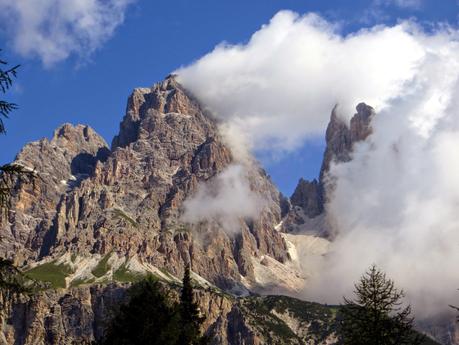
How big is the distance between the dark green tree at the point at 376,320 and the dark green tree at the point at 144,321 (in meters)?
11.0

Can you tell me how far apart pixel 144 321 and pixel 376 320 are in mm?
14623

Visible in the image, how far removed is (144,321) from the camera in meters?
43.6

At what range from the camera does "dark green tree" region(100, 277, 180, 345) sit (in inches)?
1688

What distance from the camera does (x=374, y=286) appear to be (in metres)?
46.4

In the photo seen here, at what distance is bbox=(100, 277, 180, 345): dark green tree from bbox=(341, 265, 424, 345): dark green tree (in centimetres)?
1101

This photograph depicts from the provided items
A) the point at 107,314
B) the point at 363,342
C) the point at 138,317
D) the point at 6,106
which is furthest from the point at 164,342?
the point at 6,106

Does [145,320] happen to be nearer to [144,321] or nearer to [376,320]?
[144,321]

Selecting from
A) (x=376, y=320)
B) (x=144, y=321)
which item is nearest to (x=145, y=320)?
(x=144, y=321)

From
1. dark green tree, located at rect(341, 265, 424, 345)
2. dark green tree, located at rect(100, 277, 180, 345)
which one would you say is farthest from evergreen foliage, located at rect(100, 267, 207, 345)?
dark green tree, located at rect(341, 265, 424, 345)

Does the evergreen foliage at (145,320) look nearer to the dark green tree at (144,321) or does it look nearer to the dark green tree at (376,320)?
the dark green tree at (144,321)

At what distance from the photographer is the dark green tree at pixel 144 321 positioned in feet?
141

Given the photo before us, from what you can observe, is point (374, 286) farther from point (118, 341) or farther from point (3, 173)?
point (3, 173)

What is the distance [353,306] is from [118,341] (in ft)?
49.6

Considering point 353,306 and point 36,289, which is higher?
point 353,306
